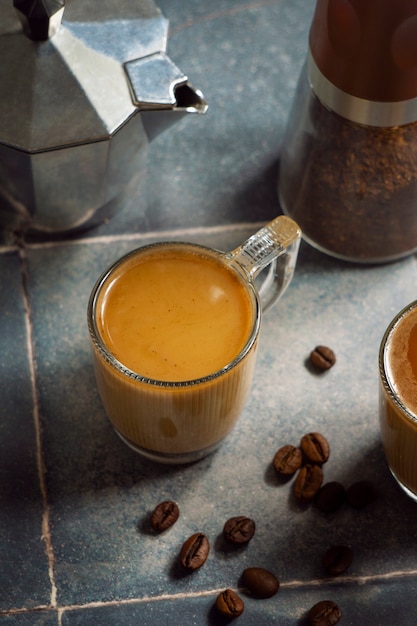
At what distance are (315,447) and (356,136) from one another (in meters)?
0.36

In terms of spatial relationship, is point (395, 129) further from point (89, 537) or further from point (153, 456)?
point (89, 537)

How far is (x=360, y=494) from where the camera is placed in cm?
101

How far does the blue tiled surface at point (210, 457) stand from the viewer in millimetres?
965

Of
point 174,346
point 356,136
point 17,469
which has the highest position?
point 356,136

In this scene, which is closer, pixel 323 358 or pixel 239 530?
pixel 239 530

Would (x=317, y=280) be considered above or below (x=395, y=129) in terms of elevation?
below

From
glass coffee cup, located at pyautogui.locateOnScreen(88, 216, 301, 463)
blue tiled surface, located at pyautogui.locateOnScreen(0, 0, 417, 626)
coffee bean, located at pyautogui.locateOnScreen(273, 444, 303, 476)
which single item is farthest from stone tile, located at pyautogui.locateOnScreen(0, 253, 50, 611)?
coffee bean, located at pyautogui.locateOnScreen(273, 444, 303, 476)

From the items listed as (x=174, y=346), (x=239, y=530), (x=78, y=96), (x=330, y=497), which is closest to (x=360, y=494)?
(x=330, y=497)

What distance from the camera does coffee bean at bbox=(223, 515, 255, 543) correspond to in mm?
989

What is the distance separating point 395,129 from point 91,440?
0.49 metres

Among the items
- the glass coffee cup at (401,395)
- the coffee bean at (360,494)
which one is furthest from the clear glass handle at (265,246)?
the coffee bean at (360,494)

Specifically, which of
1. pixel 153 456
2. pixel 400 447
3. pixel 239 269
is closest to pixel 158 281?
pixel 239 269

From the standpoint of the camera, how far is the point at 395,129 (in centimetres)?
108

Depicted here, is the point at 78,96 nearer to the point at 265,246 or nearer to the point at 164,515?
the point at 265,246
